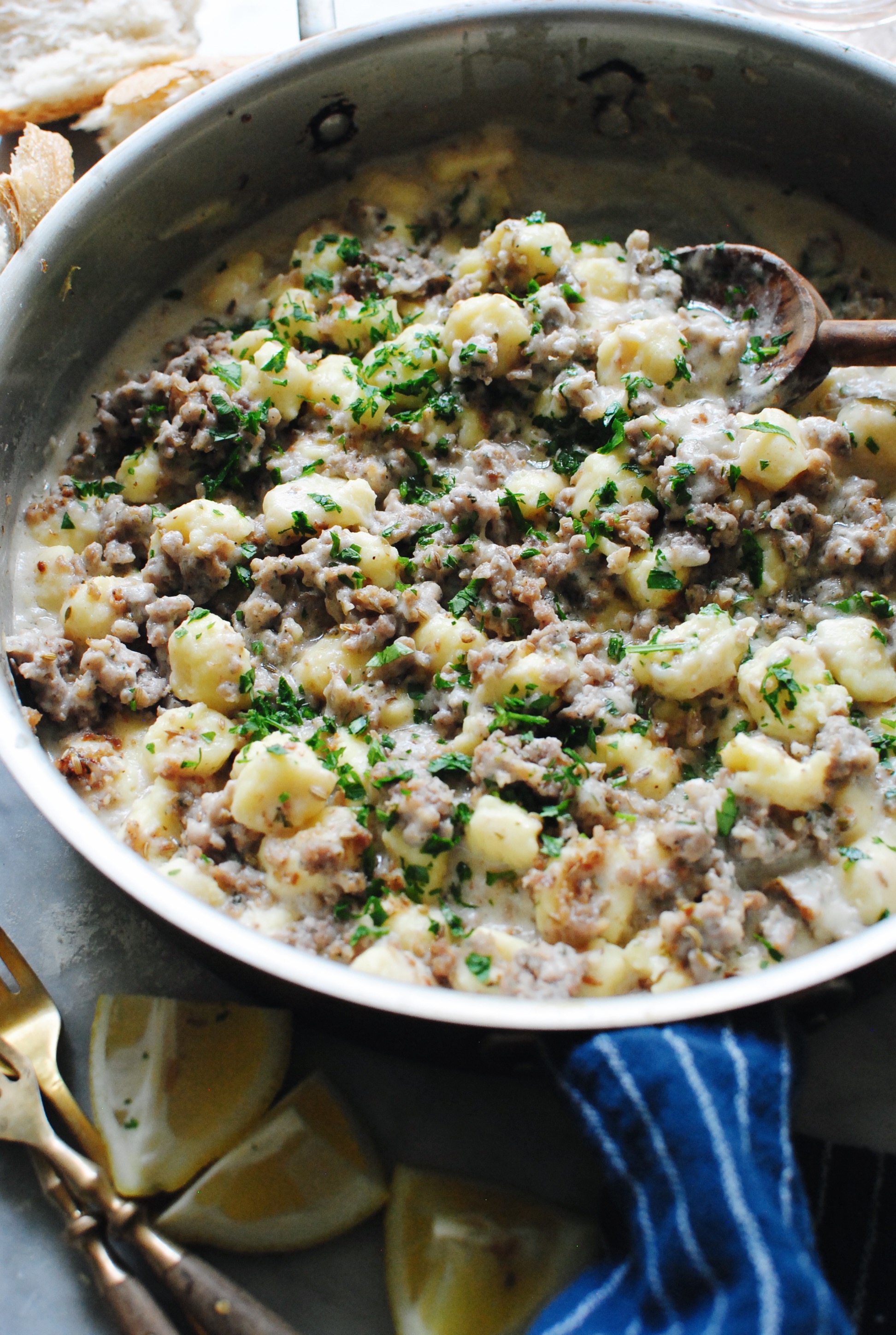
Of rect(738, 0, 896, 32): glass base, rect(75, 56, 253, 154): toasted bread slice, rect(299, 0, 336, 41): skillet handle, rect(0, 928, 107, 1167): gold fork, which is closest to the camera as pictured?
rect(0, 928, 107, 1167): gold fork

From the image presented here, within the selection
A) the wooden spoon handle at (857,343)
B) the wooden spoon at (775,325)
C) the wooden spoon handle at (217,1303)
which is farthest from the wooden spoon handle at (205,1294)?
the wooden spoon handle at (857,343)

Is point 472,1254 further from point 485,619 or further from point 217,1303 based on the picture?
point 485,619

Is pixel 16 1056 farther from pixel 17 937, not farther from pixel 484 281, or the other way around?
pixel 484 281

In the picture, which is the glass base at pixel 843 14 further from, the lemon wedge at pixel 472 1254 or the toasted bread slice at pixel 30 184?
the lemon wedge at pixel 472 1254

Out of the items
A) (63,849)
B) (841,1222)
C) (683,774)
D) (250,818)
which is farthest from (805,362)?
(63,849)

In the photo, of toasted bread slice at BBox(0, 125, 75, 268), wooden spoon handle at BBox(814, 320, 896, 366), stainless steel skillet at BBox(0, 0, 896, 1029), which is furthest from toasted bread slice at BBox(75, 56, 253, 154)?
wooden spoon handle at BBox(814, 320, 896, 366)

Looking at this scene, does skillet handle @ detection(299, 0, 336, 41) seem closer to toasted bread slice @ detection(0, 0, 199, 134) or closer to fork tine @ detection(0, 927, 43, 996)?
toasted bread slice @ detection(0, 0, 199, 134)
